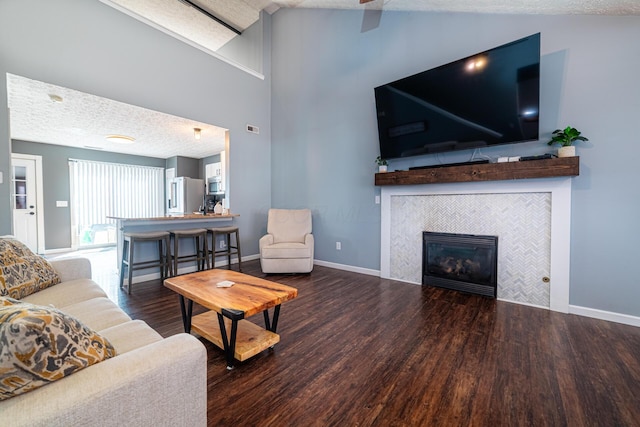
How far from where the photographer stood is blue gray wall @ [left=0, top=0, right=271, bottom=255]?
2.58 m

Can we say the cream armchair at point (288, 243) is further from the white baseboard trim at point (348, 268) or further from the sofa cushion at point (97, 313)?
the sofa cushion at point (97, 313)

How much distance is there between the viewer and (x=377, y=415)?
1338 millimetres

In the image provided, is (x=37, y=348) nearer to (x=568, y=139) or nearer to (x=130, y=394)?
(x=130, y=394)

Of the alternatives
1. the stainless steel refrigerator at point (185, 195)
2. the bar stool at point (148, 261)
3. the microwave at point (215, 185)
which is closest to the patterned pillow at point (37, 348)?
the bar stool at point (148, 261)

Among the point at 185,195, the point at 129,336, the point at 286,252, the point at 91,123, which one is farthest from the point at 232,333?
the point at 185,195

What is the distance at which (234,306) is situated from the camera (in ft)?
5.23

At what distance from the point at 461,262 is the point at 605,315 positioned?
1.23 meters

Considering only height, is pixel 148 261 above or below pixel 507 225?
below

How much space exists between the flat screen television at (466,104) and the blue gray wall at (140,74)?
243 centimetres

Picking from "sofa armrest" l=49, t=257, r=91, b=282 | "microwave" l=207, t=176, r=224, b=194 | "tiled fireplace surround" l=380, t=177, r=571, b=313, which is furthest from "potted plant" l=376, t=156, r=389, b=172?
"microwave" l=207, t=176, r=224, b=194

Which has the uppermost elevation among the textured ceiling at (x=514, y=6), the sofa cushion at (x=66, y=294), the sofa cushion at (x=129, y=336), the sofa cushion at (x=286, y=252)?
Result: the textured ceiling at (x=514, y=6)

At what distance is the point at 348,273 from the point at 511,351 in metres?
2.28

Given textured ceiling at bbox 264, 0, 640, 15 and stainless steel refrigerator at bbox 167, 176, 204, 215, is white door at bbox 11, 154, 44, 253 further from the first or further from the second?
textured ceiling at bbox 264, 0, 640, 15

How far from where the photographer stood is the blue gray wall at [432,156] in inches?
92.0
